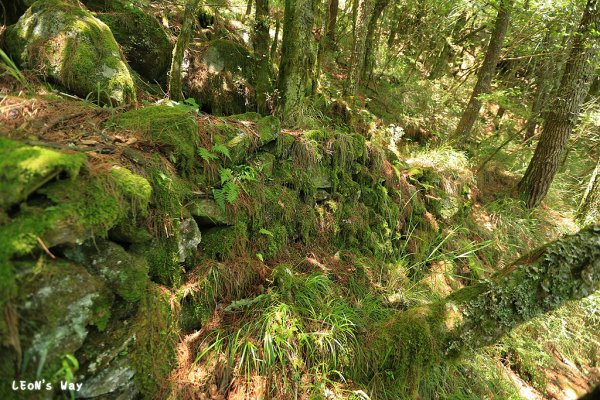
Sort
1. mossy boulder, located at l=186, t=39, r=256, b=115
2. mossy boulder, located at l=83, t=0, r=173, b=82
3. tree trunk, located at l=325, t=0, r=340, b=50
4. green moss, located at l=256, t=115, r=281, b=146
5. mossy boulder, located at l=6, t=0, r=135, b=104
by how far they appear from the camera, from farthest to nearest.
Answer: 1. tree trunk, located at l=325, t=0, r=340, b=50
2. mossy boulder, located at l=186, t=39, r=256, b=115
3. mossy boulder, located at l=83, t=0, r=173, b=82
4. green moss, located at l=256, t=115, r=281, b=146
5. mossy boulder, located at l=6, t=0, r=135, b=104

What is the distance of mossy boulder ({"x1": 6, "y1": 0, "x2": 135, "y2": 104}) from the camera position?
3.07 metres

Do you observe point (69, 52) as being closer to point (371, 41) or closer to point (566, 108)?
point (371, 41)

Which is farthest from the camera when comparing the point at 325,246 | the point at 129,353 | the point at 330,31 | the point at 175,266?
the point at 330,31

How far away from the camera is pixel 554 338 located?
4789 mm

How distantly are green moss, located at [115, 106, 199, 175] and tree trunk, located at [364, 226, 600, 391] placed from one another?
2.47 m

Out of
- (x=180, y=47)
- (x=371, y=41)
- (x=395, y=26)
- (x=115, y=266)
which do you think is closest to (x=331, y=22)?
(x=371, y=41)

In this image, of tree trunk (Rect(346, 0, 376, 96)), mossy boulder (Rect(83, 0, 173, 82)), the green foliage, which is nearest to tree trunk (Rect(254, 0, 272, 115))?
mossy boulder (Rect(83, 0, 173, 82))

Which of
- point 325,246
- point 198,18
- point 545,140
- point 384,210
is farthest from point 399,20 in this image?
point 325,246

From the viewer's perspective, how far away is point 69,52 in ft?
10.2

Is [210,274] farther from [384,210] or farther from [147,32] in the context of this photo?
[147,32]

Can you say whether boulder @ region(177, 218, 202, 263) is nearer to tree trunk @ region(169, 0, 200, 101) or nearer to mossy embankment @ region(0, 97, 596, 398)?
mossy embankment @ region(0, 97, 596, 398)

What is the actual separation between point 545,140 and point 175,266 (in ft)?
23.8

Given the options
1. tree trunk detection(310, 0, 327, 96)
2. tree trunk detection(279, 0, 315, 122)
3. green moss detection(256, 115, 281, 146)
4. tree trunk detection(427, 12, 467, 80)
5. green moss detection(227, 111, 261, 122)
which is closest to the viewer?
green moss detection(256, 115, 281, 146)

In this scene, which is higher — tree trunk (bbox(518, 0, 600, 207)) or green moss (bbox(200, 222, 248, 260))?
tree trunk (bbox(518, 0, 600, 207))
